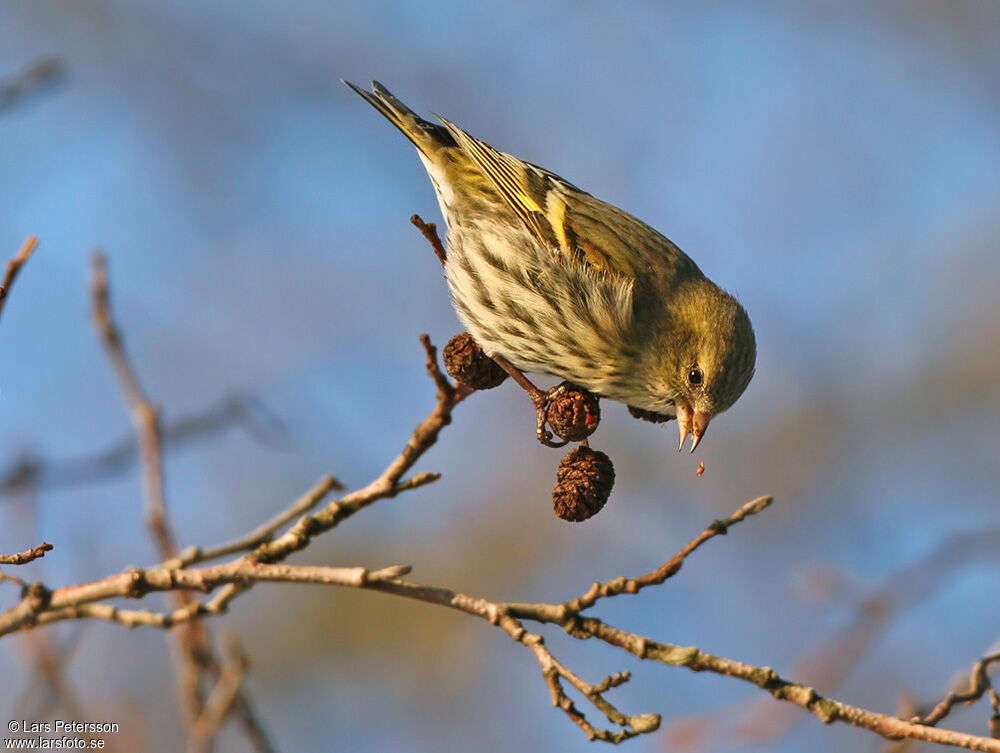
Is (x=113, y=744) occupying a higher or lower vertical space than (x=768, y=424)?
lower

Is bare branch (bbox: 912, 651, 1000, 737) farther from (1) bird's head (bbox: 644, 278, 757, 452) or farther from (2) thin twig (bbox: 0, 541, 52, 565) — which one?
(2) thin twig (bbox: 0, 541, 52, 565)

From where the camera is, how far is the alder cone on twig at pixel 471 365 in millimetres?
3352

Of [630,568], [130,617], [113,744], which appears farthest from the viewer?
[630,568]

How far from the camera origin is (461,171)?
191 inches

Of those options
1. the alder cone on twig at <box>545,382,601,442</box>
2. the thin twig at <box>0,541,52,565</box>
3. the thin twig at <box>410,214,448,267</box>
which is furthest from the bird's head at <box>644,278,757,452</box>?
the thin twig at <box>0,541,52,565</box>

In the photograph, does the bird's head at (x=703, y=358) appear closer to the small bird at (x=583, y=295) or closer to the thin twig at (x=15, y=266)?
the small bird at (x=583, y=295)

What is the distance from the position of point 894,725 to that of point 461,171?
3.26 meters

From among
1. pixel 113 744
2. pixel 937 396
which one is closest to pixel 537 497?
pixel 937 396

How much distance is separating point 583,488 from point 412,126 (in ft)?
7.83

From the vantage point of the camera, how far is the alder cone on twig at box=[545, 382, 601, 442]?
3.36 m

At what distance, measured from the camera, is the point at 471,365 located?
134 inches

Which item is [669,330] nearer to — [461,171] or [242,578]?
[461,171]

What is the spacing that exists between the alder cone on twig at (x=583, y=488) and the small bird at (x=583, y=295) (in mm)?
572

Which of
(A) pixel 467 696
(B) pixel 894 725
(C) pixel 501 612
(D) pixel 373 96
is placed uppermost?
(D) pixel 373 96
